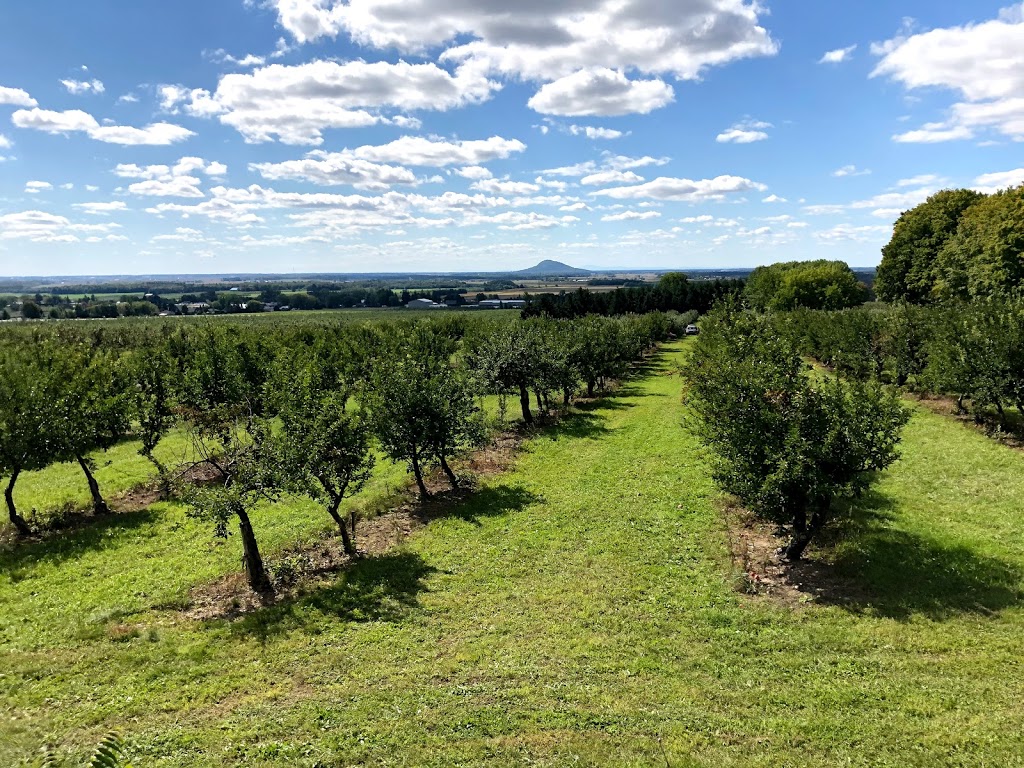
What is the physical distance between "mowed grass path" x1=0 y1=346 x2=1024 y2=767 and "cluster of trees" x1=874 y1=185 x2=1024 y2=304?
34.1 meters

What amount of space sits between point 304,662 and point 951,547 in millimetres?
18565

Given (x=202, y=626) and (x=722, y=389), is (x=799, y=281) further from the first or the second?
(x=202, y=626)

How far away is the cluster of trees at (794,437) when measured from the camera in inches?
591

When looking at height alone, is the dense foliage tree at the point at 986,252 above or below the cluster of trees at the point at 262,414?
above

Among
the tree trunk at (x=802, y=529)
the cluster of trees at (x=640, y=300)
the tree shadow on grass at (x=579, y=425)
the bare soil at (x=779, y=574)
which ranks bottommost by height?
the bare soil at (x=779, y=574)

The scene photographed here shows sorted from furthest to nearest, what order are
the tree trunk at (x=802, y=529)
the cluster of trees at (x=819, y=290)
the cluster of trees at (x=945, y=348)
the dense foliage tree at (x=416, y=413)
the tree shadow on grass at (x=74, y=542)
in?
the cluster of trees at (x=819, y=290)
the cluster of trees at (x=945, y=348)
the dense foliage tree at (x=416, y=413)
the tree shadow on grass at (x=74, y=542)
the tree trunk at (x=802, y=529)

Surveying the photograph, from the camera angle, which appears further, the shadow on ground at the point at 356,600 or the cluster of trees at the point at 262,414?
the cluster of trees at the point at 262,414

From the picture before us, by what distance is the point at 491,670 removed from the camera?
12.0 meters

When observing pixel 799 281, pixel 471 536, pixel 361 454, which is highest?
pixel 799 281

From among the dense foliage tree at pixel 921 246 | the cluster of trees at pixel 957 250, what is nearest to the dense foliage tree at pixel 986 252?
the cluster of trees at pixel 957 250

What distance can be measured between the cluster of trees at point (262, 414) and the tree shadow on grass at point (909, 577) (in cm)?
1457

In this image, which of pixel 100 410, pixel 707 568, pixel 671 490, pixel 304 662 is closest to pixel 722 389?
pixel 707 568

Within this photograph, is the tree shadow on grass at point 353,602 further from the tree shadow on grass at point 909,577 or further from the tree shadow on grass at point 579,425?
the tree shadow on grass at point 579,425

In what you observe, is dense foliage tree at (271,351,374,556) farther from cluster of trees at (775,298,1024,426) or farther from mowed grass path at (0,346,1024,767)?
cluster of trees at (775,298,1024,426)
